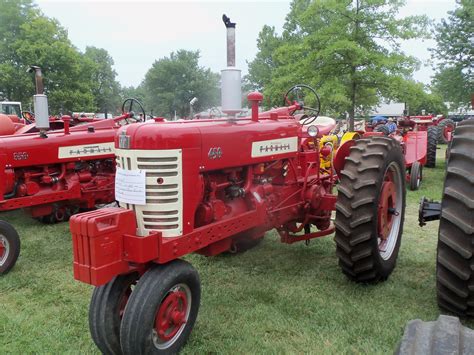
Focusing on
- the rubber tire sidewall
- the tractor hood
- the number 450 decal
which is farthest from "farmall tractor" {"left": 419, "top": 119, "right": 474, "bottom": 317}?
the tractor hood

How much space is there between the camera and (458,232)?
2.70 meters

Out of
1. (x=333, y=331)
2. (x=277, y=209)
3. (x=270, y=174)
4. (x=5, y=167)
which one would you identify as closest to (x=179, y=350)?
(x=333, y=331)

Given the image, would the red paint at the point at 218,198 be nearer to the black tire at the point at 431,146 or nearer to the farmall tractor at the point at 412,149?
the farmall tractor at the point at 412,149

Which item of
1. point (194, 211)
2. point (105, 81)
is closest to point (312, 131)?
point (194, 211)

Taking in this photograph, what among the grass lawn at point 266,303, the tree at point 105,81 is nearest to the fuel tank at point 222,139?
the grass lawn at point 266,303

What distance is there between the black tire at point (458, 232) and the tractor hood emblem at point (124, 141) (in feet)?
6.82

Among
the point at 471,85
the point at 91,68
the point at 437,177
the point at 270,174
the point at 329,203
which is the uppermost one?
the point at 91,68

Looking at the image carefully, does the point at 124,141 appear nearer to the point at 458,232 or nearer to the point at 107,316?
the point at 107,316

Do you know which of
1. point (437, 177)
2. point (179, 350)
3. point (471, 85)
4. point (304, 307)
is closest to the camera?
point (179, 350)

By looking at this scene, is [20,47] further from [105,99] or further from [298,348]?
[298,348]

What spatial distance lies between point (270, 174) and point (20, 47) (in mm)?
31093

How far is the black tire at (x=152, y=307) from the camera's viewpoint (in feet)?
7.98

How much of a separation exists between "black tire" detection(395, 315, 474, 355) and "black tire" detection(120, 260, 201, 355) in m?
1.59

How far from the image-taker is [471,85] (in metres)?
15.2
